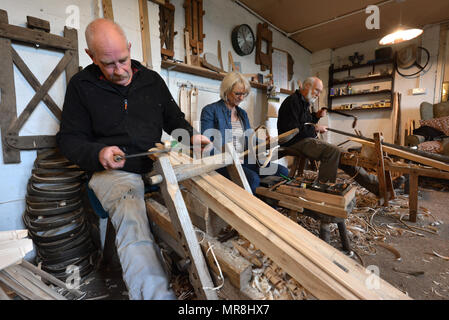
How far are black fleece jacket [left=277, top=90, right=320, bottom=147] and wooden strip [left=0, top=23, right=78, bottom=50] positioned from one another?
8.39 ft

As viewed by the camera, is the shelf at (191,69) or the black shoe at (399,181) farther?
the black shoe at (399,181)

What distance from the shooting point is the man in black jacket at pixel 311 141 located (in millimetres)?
2768

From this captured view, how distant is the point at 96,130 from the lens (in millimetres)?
1530

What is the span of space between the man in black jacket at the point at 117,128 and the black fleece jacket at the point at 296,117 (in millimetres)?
1864

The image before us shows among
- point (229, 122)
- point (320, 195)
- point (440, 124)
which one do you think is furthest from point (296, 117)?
point (440, 124)

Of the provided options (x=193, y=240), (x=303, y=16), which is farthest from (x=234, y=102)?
(x=303, y=16)

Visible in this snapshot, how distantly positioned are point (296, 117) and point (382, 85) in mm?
4336

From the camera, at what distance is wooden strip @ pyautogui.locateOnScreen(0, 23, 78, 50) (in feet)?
5.13

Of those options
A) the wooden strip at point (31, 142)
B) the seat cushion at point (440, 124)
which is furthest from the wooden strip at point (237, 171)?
the seat cushion at point (440, 124)

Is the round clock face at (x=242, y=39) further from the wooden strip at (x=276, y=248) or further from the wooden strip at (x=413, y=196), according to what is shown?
the wooden strip at (x=276, y=248)

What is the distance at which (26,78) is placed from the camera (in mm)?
1693

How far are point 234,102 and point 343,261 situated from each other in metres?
2.10

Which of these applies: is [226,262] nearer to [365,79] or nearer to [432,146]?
[432,146]
